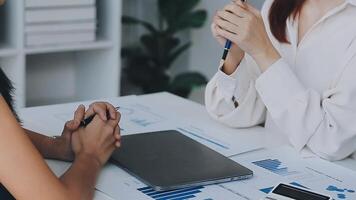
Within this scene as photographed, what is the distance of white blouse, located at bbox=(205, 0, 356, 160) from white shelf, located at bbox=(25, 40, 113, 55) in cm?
125

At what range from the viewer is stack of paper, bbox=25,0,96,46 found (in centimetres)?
281

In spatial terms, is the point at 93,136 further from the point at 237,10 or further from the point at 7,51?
the point at 7,51

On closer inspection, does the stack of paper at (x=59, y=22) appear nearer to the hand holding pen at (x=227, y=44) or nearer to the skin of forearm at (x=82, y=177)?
the hand holding pen at (x=227, y=44)

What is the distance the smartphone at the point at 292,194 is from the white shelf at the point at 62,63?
1.72 metres

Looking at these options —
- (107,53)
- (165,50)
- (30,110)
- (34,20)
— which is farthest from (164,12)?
(30,110)

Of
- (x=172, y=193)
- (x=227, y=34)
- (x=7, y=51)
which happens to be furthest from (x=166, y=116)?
(x=7, y=51)

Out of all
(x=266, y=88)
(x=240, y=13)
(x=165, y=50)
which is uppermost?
(x=240, y=13)

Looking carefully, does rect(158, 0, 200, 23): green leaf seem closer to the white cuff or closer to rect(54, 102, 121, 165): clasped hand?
the white cuff

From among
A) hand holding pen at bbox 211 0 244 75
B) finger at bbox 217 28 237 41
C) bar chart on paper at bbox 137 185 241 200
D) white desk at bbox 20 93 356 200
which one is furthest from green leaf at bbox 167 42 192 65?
bar chart on paper at bbox 137 185 241 200

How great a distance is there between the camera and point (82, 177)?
1.27 metres

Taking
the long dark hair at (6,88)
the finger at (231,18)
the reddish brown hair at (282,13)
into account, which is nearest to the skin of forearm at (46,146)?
the long dark hair at (6,88)

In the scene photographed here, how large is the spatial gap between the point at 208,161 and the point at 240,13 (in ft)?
1.18

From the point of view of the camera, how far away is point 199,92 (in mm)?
3586

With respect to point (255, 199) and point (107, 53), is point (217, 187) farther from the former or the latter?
point (107, 53)
